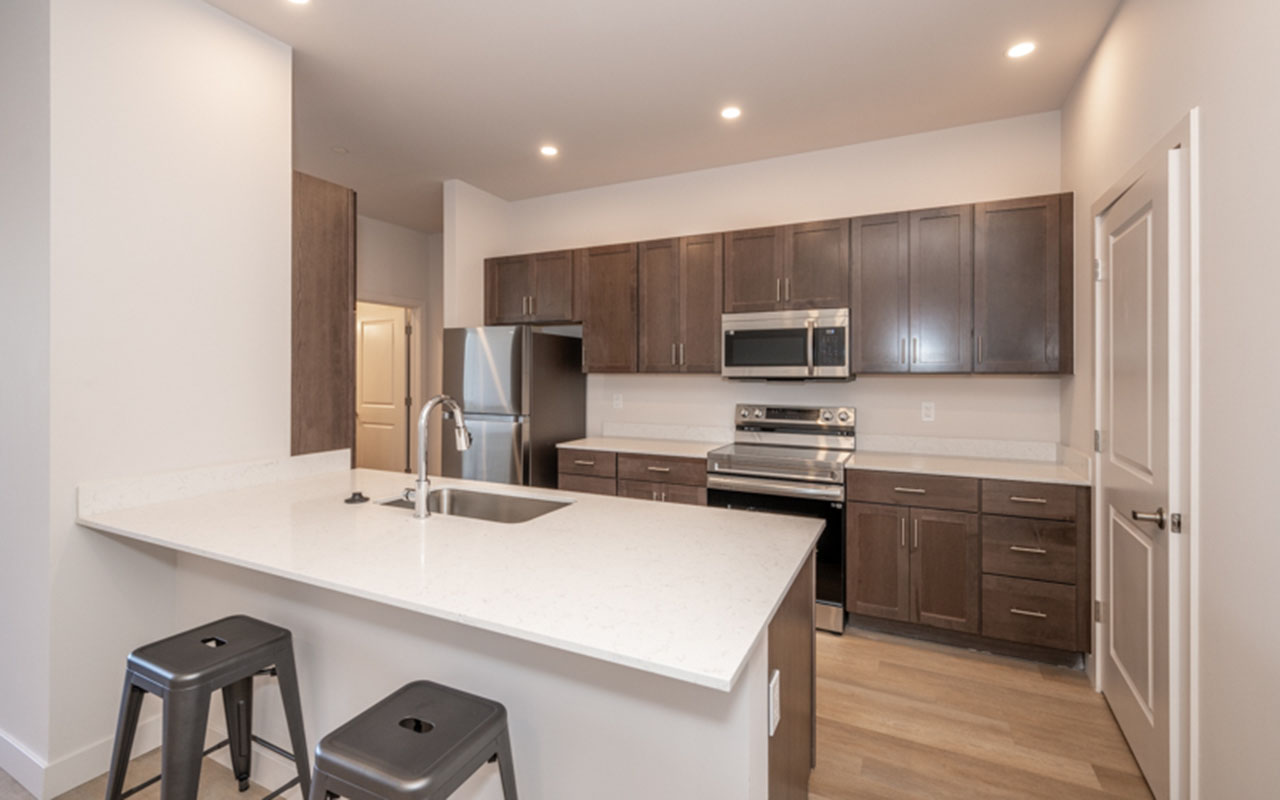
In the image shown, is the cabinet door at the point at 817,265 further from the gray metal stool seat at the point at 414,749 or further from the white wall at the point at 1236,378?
the gray metal stool seat at the point at 414,749

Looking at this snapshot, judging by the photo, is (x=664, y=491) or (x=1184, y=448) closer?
(x=1184, y=448)

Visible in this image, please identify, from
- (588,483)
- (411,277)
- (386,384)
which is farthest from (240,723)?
(411,277)

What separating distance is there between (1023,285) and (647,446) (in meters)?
2.26

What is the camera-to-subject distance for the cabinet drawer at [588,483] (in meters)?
3.70

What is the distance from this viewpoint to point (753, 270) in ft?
11.5

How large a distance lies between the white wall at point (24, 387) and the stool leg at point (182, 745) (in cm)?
92

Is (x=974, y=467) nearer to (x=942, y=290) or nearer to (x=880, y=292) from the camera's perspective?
(x=942, y=290)

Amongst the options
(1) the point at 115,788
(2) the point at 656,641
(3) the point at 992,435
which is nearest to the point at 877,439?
(3) the point at 992,435

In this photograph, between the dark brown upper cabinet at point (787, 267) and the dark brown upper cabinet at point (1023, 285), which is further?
the dark brown upper cabinet at point (787, 267)

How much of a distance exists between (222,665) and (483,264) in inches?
136

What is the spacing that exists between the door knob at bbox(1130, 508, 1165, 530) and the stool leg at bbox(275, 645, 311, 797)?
2574mm

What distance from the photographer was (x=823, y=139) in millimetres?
3465

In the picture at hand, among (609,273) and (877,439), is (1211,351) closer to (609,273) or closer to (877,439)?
(877,439)

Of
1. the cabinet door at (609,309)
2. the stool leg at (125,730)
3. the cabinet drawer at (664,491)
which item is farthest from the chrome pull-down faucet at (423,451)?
the cabinet door at (609,309)
